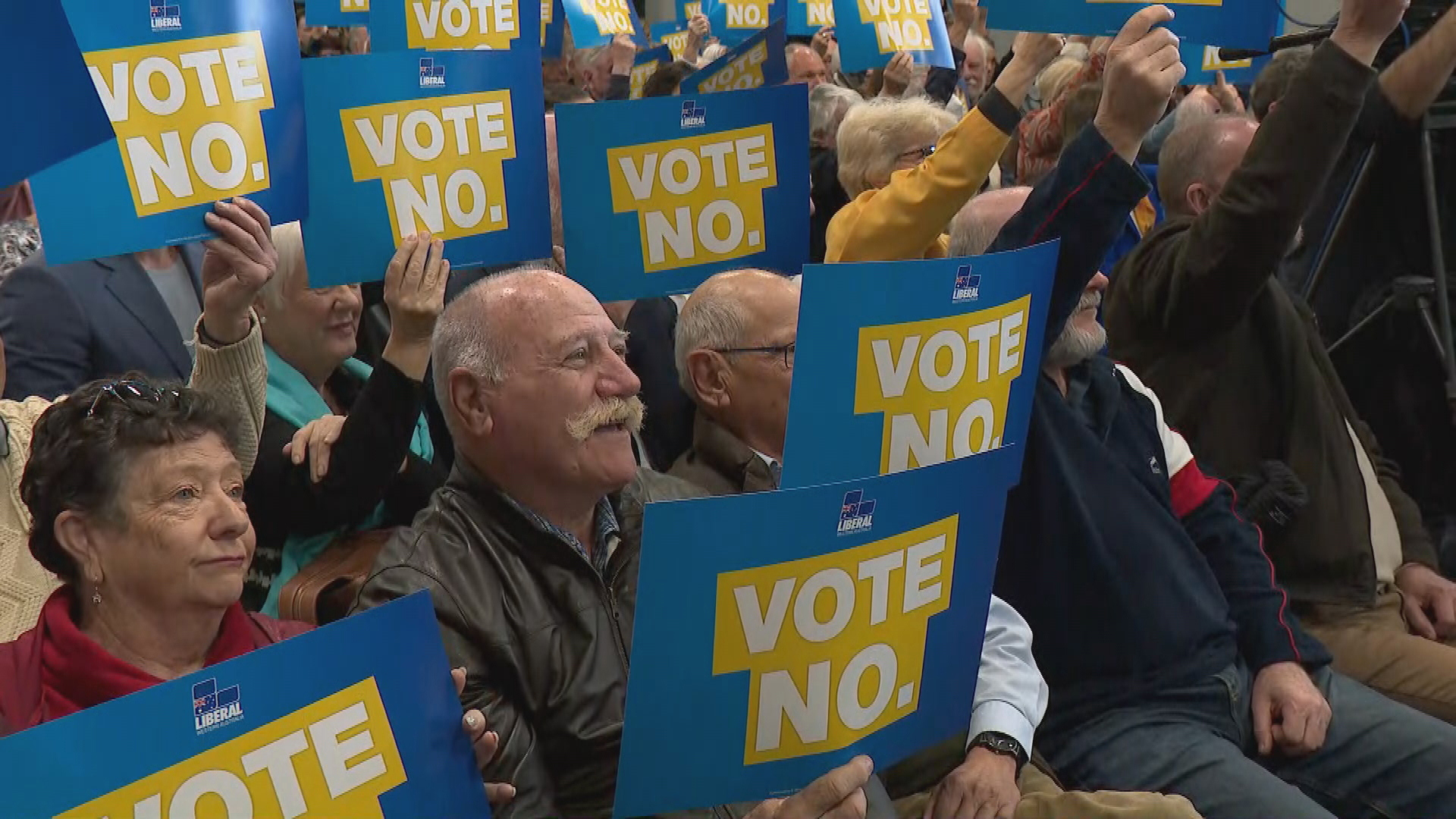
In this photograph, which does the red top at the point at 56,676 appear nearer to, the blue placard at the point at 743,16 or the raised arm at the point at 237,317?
the raised arm at the point at 237,317

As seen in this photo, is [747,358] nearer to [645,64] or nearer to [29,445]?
[29,445]

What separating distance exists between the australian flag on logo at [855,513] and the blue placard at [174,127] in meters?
1.24

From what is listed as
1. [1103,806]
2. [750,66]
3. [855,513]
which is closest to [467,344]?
[855,513]

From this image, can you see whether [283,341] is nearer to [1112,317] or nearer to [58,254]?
[58,254]

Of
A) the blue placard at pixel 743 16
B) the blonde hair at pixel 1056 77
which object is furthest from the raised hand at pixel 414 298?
the blue placard at pixel 743 16

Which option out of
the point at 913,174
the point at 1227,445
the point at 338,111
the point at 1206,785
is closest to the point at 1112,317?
the point at 1227,445

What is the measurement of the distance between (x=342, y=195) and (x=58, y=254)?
1.96 feet

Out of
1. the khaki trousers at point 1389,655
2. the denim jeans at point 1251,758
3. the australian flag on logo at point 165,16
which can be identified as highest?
the australian flag on logo at point 165,16

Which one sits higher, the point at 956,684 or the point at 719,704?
the point at 719,704

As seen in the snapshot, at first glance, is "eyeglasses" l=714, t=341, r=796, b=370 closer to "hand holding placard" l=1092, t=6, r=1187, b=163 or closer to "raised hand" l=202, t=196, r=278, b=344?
"hand holding placard" l=1092, t=6, r=1187, b=163

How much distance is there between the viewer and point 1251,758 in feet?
8.84

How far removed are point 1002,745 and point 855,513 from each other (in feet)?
2.43

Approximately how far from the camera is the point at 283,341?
2.94 m

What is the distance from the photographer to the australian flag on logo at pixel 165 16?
92.8 inches
